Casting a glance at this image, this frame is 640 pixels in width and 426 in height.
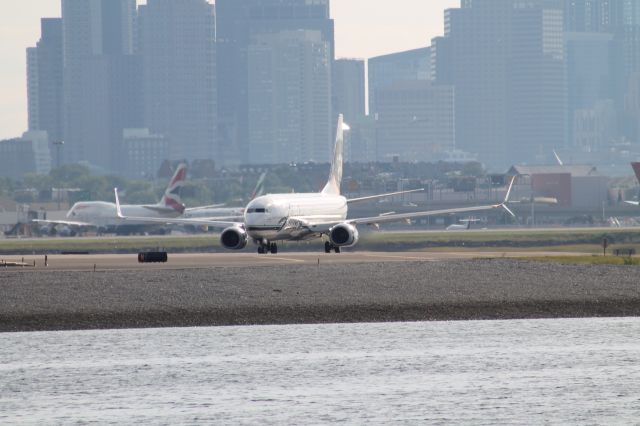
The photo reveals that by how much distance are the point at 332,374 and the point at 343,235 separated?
43849 millimetres

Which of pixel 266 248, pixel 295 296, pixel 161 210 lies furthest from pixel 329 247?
pixel 161 210

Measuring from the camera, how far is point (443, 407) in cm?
5178

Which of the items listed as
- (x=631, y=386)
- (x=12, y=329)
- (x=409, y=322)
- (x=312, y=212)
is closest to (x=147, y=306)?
(x=12, y=329)

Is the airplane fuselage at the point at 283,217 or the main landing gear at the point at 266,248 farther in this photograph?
the main landing gear at the point at 266,248

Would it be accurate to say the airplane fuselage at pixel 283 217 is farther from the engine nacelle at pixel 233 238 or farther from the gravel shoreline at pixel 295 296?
the gravel shoreline at pixel 295 296

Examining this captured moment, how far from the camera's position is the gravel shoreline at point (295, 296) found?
6950 cm

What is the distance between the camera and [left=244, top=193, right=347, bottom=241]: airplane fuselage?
100250 mm

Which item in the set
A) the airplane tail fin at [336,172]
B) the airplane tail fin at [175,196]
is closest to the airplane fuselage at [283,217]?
the airplane tail fin at [336,172]

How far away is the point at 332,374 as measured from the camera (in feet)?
192

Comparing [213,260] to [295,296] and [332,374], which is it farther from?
[332,374]

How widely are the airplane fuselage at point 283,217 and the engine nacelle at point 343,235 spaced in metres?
2.09

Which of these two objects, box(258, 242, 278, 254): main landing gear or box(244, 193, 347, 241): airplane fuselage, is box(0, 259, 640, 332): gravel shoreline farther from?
box(258, 242, 278, 254): main landing gear

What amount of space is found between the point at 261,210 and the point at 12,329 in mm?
34450

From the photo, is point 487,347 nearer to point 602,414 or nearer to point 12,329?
point 602,414
